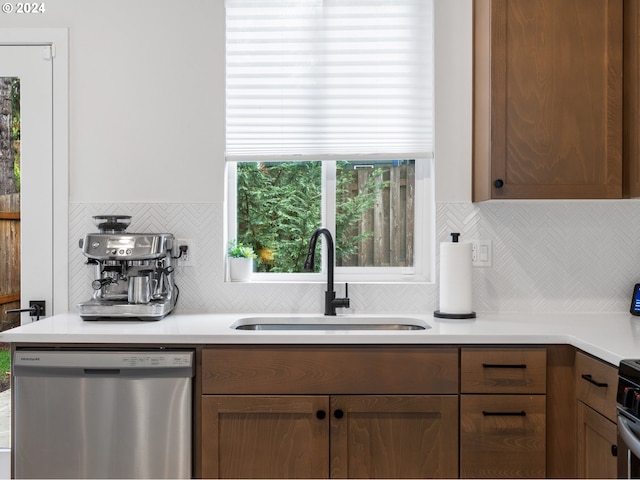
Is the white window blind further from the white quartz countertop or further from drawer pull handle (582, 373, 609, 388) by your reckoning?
drawer pull handle (582, 373, 609, 388)

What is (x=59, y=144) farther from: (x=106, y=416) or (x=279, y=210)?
(x=106, y=416)

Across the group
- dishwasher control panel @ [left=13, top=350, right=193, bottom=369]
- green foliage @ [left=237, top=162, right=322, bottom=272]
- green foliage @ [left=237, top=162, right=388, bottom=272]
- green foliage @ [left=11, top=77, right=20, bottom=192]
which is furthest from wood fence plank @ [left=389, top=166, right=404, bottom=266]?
green foliage @ [left=11, top=77, right=20, bottom=192]

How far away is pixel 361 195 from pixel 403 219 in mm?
235

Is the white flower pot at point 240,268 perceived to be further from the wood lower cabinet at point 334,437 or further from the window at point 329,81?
the wood lower cabinet at point 334,437

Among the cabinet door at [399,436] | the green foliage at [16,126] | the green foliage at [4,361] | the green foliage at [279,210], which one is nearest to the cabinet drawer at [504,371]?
the cabinet door at [399,436]

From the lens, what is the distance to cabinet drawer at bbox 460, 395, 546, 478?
2027 mm

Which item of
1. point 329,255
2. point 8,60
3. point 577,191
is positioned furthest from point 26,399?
point 577,191

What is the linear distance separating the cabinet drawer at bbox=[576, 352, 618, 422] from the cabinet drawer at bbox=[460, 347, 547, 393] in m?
0.12

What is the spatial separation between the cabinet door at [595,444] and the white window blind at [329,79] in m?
1.30

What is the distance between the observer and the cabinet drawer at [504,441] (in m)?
2.03

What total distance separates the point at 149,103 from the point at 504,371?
1905 millimetres

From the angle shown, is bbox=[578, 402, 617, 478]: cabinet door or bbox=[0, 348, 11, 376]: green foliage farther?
bbox=[0, 348, 11, 376]: green foliage

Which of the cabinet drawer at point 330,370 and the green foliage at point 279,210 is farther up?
the green foliage at point 279,210

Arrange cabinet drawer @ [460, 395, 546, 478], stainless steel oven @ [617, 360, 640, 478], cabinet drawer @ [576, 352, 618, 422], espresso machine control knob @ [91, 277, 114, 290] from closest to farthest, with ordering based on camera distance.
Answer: stainless steel oven @ [617, 360, 640, 478] → cabinet drawer @ [576, 352, 618, 422] → cabinet drawer @ [460, 395, 546, 478] → espresso machine control knob @ [91, 277, 114, 290]
